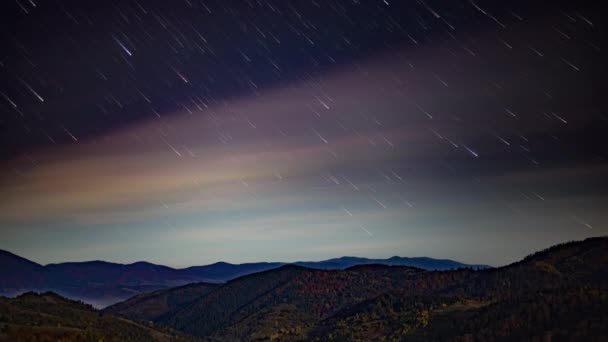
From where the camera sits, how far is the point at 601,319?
19462cm

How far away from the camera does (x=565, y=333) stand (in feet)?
648

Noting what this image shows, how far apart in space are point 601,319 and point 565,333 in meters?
12.0
